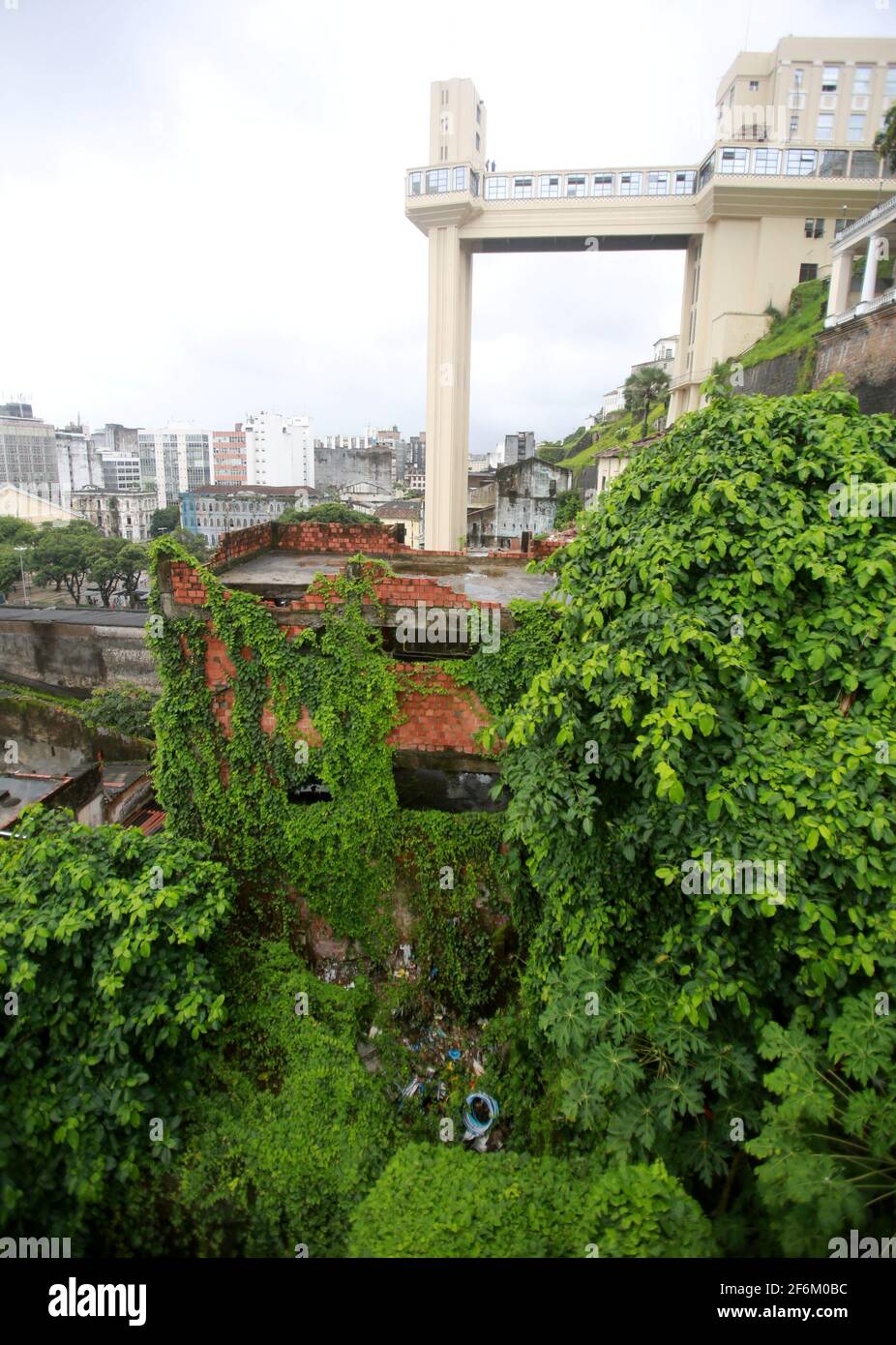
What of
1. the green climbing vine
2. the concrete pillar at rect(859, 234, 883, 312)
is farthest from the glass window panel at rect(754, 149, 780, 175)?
the green climbing vine

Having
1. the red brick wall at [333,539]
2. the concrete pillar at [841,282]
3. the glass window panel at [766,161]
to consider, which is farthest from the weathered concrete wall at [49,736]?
the glass window panel at [766,161]

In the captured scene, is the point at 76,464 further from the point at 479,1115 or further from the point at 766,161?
the point at 479,1115

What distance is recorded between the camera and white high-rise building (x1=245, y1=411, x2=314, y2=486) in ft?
347

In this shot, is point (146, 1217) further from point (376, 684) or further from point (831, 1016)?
point (831, 1016)

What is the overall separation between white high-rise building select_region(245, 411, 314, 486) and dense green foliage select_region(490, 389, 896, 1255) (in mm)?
106286

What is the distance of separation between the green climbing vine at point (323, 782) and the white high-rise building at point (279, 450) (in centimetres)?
10332

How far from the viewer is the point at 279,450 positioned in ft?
352

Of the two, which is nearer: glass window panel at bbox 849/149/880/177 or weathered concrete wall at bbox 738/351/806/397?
weathered concrete wall at bbox 738/351/806/397

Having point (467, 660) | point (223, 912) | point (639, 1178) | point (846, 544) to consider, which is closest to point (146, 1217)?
point (223, 912)

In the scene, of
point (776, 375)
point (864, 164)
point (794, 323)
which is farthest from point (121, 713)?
point (864, 164)

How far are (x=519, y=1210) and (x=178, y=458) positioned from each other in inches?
5049

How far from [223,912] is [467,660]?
142 inches

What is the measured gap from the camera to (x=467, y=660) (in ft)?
25.5

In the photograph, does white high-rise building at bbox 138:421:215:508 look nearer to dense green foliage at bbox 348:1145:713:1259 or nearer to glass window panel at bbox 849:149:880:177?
glass window panel at bbox 849:149:880:177
